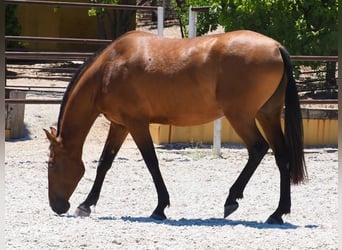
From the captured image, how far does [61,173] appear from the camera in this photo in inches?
238

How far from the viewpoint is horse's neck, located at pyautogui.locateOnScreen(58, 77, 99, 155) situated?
611 centimetres

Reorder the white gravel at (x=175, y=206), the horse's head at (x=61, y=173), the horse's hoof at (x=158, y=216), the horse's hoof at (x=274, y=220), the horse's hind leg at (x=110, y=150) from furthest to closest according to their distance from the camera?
1. the horse's hind leg at (x=110, y=150)
2. the horse's head at (x=61, y=173)
3. the horse's hoof at (x=158, y=216)
4. the horse's hoof at (x=274, y=220)
5. the white gravel at (x=175, y=206)

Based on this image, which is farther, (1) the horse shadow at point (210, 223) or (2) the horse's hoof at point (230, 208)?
(2) the horse's hoof at point (230, 208)

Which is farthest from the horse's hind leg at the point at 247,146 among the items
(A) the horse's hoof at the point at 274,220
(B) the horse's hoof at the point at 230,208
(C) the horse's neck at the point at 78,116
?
(C) the horse's neck at the point at 78,116

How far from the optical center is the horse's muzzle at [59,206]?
5992 millimetres

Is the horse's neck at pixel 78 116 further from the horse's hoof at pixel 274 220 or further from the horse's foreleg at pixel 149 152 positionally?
the horse's hoof at pixel 274 220

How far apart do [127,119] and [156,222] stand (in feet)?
2.84

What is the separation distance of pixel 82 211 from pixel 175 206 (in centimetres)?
87

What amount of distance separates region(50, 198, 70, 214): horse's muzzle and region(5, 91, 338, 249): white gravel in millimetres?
81

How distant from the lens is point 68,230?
5059 mm

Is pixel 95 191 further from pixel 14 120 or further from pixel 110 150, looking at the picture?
pixel 14 120

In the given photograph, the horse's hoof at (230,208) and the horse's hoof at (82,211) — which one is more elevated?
the horse's hoof at (230,208)

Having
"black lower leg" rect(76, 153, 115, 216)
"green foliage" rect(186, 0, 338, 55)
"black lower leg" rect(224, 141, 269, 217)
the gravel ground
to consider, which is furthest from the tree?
"black lower leg" rect(224, 141, 269, 217)

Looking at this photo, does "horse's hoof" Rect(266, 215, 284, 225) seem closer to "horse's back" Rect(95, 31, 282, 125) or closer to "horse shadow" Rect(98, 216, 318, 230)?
"horse shadow" Rect(98, 216, 318, 230)
